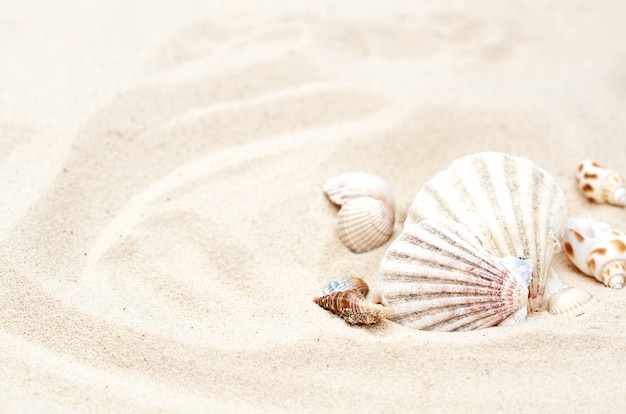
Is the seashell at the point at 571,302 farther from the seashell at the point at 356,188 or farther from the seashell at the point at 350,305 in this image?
the seashell at the point at 356,188

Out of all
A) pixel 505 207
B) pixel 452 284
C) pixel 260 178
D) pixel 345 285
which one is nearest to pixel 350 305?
pixel 345 285

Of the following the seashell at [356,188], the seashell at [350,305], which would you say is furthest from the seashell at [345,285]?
the seashell at [356,188]

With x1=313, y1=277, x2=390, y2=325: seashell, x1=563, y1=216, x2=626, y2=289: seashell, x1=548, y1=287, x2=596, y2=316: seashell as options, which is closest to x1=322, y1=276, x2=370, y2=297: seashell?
x1=313, y1=277, x2=390, y2=325: seashell

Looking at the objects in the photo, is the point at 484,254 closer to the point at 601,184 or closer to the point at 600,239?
the point at 600,239

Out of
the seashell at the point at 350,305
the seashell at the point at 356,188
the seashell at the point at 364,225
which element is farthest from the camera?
the seashell at the point at 356,188

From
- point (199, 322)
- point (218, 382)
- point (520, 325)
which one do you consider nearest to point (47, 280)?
point (199, 322)

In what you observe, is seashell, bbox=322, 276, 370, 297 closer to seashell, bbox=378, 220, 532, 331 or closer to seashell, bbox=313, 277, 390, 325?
seashell, bbox=313, 277, 390, 325
